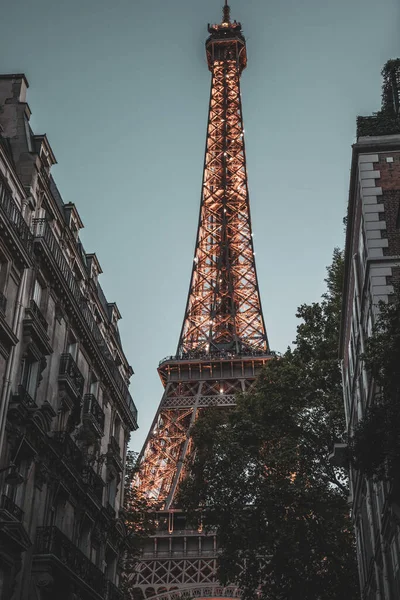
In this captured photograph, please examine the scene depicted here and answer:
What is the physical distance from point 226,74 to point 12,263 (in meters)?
80.0

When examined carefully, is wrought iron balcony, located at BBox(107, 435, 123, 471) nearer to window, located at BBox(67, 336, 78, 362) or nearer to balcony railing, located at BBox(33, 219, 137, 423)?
balcony railing, located at BBox(33, 219, 137, 423)

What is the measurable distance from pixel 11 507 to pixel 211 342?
5613cm

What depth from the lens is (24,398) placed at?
24.8m

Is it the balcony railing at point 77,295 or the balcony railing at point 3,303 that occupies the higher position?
the balcony railing at point 77,295

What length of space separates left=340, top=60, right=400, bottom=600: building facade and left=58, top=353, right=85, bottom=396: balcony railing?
33.0 ft

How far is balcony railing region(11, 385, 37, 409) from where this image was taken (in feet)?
79.4

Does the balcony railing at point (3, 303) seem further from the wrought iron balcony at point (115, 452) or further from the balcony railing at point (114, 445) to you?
the balcony railing at point (114, 445)

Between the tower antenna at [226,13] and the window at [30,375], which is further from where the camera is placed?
the tower antenna at [226,13]

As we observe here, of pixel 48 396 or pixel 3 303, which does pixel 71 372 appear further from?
pixel 3 303

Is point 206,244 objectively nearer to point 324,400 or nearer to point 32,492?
point 324,400

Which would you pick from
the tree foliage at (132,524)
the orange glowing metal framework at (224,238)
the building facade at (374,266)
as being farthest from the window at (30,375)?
the orange glowing metal framework at (224,238)

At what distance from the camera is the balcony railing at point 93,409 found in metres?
31.6

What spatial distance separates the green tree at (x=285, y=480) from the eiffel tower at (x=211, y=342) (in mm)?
20519

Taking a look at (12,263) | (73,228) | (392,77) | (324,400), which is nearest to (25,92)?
(73,228)
